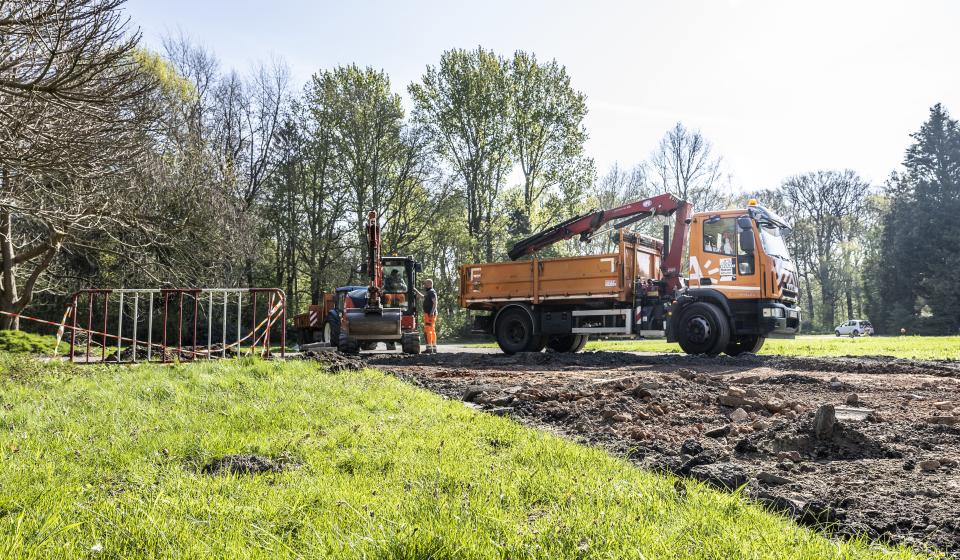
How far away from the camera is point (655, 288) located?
1499 centimetres

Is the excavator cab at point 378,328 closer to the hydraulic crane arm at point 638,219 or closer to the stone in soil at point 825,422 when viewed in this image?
the hydraulic crane arm at point 638,219

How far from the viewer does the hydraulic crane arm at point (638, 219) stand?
1502 cm

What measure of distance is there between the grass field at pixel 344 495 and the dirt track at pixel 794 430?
38 cm

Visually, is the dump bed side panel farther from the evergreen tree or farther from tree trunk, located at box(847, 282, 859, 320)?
tree trunk, located at box(847, 282, 859, 320)

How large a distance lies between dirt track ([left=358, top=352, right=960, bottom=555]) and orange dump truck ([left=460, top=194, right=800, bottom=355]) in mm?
3299

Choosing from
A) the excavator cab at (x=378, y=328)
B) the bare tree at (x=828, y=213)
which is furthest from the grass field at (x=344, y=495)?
the bare tree at (x=828, y=213)

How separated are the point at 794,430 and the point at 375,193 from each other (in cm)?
2722

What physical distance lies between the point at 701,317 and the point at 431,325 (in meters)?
6.05

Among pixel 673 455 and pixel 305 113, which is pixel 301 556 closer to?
pixel 673 455

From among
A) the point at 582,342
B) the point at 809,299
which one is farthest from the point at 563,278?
the point at 809,299

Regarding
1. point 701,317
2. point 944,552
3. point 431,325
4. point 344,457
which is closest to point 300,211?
point 431,325

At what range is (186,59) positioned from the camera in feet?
101

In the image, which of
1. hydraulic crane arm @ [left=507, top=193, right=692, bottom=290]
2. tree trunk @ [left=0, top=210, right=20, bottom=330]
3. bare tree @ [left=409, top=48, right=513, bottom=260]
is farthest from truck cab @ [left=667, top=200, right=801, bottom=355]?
bare tree @ [left=409, top=48, right=513, bottom=260]

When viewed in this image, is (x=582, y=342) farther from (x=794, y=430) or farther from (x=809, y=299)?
(x=809, y=299)
